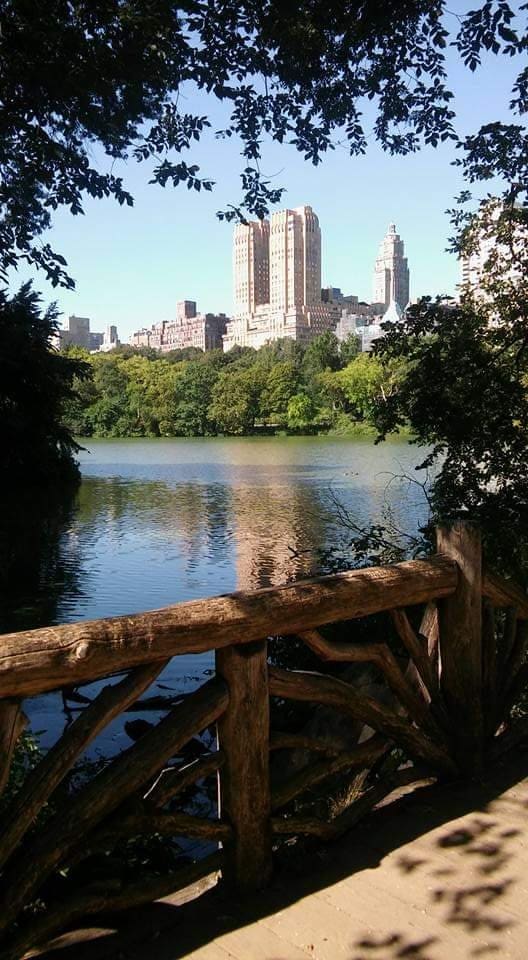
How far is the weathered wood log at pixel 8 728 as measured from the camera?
194 centimetres

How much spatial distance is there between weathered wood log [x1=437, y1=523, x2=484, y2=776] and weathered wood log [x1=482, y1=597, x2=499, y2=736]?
0.15m

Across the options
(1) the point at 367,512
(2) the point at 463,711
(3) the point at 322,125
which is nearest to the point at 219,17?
(3) the point at 322,125

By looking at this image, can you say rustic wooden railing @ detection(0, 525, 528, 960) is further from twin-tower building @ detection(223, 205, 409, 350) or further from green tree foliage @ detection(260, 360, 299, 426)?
green tree foliage @ detection(260, 360, 299, 426)

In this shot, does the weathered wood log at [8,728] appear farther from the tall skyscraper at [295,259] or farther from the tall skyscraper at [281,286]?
the tall skyscraper at [281,286]

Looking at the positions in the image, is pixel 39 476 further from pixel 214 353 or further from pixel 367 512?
pixel 214 353

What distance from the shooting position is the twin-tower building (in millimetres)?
40178

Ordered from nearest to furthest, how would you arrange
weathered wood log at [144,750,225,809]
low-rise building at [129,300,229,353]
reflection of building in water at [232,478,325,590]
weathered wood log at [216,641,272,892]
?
weathered wood log at [144,750,225,809] → weathered wood log at [216,641,272,892] → reflection of building in water at [232,478,325,590] → low-rise building at [129,300,229,353]

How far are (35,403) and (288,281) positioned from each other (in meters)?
54.1

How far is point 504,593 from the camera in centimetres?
363

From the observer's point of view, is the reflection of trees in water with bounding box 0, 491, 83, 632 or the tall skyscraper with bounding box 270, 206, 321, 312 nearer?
the reflection of trees in water with bounding box 0, 491, 83, 632

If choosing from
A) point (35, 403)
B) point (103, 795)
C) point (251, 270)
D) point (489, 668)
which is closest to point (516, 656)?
point (489, 668)

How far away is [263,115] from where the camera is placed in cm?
736

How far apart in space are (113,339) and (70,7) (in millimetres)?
133956

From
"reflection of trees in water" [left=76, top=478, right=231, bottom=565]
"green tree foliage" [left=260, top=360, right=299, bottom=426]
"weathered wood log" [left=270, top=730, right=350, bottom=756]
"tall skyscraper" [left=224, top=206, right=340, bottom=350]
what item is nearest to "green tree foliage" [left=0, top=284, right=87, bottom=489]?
"reflection of trees in water" [left=76, top=478, right=231, bottom=565]
